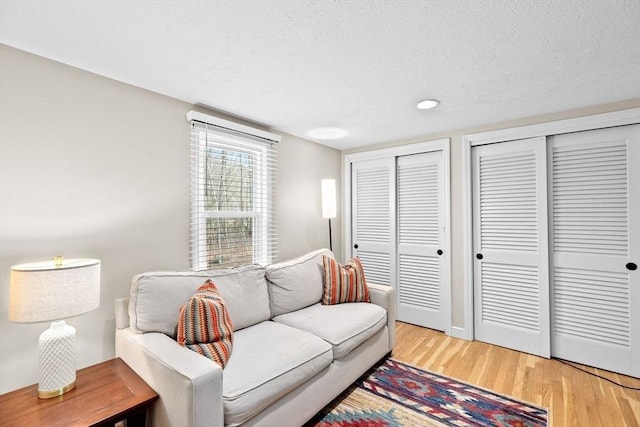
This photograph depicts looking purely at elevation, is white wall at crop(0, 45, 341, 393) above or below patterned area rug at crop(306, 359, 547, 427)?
above

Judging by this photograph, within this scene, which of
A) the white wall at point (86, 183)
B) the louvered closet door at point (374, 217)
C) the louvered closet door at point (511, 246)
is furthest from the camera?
the louvered closet door at point (374, 217)

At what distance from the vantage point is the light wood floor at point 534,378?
Answer: 1.97 m

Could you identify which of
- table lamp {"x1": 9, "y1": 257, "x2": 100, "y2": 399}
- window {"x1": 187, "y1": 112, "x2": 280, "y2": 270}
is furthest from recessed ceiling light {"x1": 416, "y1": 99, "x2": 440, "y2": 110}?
table lamp {"x1": 9, "y1": 257, "x2": 100, "y2": 399}

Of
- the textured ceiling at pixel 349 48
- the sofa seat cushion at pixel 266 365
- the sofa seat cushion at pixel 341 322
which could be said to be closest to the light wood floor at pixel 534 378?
the sofa seat cushion at pixel 341 322

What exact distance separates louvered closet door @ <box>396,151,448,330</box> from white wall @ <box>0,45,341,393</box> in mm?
2417

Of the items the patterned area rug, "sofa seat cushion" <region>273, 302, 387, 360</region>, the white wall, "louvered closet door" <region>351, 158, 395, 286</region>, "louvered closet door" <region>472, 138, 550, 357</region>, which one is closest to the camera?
the white wall

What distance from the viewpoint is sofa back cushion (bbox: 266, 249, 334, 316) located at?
2.48 m

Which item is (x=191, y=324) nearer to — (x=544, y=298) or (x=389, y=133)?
(x=389, y=133)

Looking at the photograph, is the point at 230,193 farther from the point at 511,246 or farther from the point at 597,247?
the point at 597,247

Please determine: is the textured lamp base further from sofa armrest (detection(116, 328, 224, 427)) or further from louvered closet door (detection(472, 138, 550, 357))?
louvered closet door (detection(472, 138, 550, 357))

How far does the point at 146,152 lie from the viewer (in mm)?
2146

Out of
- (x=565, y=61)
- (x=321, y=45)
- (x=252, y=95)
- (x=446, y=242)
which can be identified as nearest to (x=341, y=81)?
(x=321, y=45)

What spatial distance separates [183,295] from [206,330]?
0.35m

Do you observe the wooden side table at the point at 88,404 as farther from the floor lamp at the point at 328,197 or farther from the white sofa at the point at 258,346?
the floor lamp at the point at 328,197
